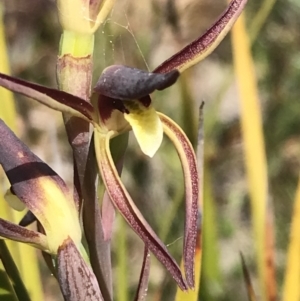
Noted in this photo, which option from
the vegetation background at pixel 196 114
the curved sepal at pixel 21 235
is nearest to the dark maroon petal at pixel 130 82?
the curved sepal at pixel 21 235

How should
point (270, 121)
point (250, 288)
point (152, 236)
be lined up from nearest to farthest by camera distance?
1. point (152, 236)
2. point (250, 288)
3. point (270, 121)

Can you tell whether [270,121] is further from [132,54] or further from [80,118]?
[80,118]

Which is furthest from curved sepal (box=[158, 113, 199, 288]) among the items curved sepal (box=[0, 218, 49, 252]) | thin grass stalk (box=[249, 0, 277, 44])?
thin grass stalk (box=[249, 0, 277, 44])

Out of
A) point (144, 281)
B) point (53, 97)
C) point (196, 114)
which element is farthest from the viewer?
point (196, 114)

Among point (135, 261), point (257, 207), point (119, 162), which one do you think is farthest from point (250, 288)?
point (135, 261)

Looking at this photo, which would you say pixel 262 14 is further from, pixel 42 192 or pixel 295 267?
pixel 42 192

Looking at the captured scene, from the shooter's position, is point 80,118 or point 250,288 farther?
point 250,288

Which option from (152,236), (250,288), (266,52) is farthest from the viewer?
(266,52)

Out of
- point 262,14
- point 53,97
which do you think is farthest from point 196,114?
point 53,97
